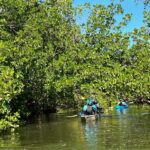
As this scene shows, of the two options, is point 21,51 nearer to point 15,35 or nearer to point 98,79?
point 15,35

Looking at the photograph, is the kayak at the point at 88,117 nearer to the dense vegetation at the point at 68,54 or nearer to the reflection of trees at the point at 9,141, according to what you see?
the dense vegetation at the point at 68,54

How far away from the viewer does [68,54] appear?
107 feet

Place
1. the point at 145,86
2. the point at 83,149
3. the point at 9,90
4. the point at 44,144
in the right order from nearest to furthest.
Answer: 1. the point at 83,149
2. the point at 44,144
3. the point at 9,90
4. the point at 145,86

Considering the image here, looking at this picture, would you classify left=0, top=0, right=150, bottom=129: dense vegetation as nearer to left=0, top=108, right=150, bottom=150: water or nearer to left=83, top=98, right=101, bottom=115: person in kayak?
left=83, top=98, right=101, bottom=115: person in kayak

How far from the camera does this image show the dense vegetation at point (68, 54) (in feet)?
99.0

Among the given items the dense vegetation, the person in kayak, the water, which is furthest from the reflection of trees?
the person in kayak

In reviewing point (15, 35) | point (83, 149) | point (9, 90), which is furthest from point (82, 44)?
point (83, 149)

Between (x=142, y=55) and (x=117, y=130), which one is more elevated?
(x=142, y=55)

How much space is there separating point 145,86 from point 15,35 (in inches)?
404

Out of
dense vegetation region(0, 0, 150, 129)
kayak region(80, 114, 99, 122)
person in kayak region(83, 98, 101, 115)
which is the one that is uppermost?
dense vegetation region(0, 0, 150, 129)

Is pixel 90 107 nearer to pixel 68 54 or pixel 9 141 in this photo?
pixel 68 54

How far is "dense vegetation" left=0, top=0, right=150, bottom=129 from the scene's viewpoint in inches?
1188

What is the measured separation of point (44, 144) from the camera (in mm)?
20297

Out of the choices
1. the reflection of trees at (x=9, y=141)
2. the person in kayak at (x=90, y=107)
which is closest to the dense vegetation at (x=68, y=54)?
the person in kayak at (x=90, y=107)
